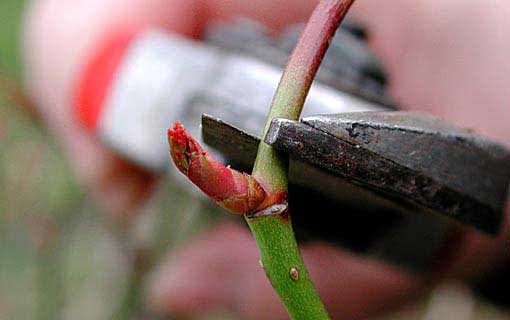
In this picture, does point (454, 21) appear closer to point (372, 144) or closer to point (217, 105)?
point (217, 105)

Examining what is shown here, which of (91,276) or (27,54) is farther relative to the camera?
(91,276)

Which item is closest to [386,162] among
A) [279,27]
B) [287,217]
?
[287,217]

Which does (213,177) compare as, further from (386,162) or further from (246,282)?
(246,282)

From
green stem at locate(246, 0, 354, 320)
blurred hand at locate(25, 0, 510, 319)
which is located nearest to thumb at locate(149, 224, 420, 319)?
blurred hand at locate(25, 0, 510, 319)

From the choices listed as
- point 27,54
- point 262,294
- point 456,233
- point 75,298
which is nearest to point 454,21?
point 456,233

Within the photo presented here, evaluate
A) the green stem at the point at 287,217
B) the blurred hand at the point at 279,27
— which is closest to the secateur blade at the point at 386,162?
the green stem at the point at 287,217

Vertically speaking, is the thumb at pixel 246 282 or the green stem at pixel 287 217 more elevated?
the green stem at pixel 287 217

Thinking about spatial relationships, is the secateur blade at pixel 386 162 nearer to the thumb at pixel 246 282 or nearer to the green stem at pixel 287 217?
the green stem at pixel 287 217
